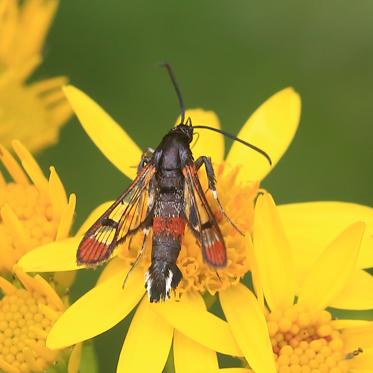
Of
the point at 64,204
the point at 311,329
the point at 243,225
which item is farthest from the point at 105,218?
the point at 311,329

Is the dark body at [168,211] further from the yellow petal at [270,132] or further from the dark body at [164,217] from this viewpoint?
the yellow petal at [270,132]

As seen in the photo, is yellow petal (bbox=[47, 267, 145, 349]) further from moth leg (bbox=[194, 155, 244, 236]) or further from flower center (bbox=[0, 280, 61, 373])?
moth leg (bbox=[194, 155, 244, 236])

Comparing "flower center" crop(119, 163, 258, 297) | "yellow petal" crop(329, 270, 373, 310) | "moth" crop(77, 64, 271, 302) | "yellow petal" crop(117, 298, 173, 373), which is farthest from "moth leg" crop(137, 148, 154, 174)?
"yellow petal" crop(329, 270, 373, 310)

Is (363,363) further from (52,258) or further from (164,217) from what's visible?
(52,258)

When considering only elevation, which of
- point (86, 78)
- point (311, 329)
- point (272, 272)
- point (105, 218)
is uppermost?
point (86, 78)

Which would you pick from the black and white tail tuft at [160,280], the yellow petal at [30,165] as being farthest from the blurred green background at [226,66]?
the black and white tail tuft at [160,280]

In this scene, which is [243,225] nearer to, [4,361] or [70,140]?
[4,361]

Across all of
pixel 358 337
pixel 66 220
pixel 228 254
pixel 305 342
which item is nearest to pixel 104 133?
pixel 66 220
